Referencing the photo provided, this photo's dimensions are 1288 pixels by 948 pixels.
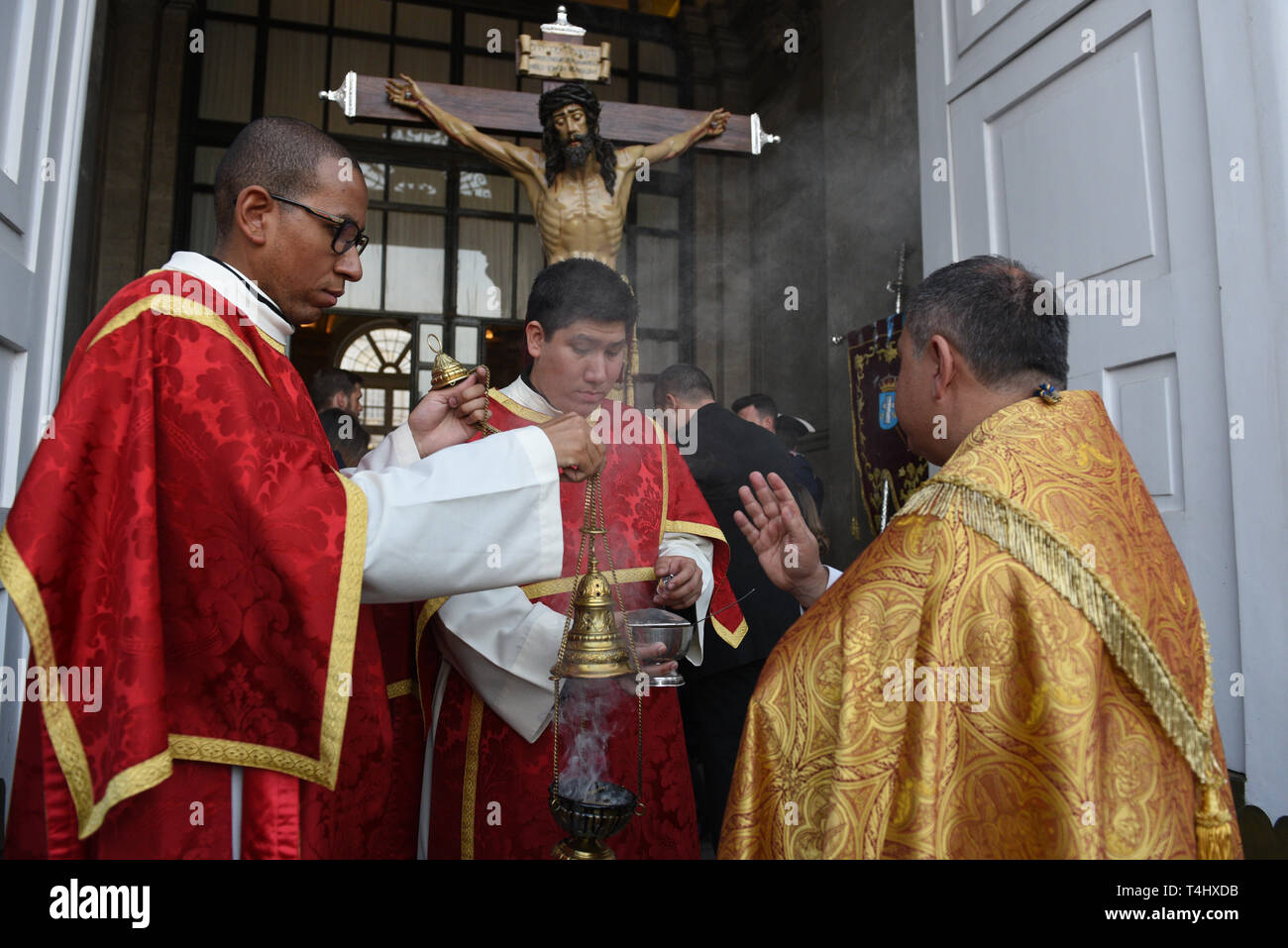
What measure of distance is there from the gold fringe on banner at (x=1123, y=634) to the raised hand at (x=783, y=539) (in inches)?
24.7

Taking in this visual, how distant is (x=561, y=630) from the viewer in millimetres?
1773

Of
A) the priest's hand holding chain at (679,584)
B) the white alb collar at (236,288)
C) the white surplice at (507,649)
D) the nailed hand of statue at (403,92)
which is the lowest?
the white surplice at (507,649)

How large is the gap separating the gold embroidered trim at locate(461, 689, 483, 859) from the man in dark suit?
3.42 ft

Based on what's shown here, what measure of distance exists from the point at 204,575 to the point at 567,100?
9.55ft

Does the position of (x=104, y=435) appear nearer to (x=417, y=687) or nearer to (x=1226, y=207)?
(x=417, y=687)

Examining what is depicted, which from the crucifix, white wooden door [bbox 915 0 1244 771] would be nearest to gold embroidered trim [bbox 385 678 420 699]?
the crucifix

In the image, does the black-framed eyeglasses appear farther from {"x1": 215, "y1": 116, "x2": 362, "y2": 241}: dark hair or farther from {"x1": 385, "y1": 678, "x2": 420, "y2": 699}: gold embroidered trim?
{"x1": 385, "y1": 678, "x2": 420, "y2": 699}: gold embroidered trim

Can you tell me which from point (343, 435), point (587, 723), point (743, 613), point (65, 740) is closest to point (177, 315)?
point (65, 740)

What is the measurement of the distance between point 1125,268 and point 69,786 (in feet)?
8.85

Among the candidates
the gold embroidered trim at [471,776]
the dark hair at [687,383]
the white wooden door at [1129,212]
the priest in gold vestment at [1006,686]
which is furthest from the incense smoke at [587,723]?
the dark hair at [687,383]

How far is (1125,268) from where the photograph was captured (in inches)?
95.0

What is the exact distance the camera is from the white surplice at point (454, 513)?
129 cm

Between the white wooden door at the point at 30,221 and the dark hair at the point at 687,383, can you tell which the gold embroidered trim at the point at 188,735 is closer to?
the white wooden door at the point at 30,221

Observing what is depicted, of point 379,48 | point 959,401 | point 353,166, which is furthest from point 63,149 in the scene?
point 379,48
